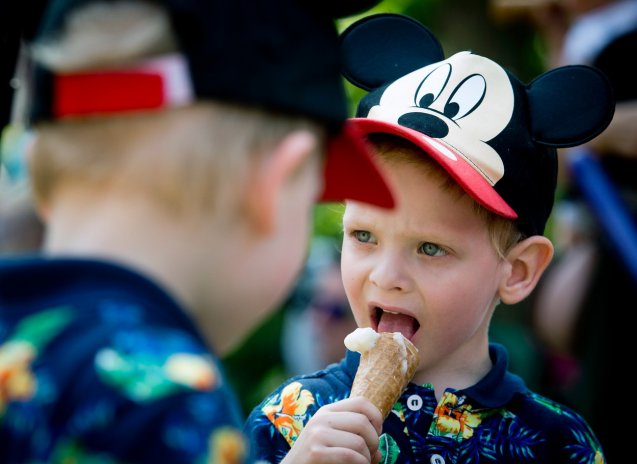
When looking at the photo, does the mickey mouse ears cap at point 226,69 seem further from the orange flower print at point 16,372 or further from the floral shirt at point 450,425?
the floral shirt at point 450,425

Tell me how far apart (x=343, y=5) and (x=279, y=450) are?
3.52 feet

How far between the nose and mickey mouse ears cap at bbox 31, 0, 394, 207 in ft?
2.21

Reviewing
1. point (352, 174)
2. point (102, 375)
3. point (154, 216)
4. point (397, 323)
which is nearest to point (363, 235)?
point (397, 323)

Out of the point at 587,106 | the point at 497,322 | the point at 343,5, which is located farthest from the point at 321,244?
the point at 343,5

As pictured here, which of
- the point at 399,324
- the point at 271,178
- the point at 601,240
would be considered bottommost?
the point at 601,240

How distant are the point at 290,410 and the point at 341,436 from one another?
331 mm

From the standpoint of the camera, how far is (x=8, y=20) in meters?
1.82

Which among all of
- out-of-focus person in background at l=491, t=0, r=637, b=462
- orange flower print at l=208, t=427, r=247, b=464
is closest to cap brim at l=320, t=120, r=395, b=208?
orange flower print at l=208, t=427, r=247, b=464

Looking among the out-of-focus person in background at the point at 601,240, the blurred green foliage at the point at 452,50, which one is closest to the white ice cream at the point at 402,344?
the out-of-focus person in background at the point at 601,240

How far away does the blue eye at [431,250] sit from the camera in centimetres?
242

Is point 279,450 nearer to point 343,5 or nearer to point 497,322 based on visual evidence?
point 343,5

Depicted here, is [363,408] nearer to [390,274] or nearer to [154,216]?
[390,274]

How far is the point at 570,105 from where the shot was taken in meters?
2.59

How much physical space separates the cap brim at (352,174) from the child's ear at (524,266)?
0.74 meters
